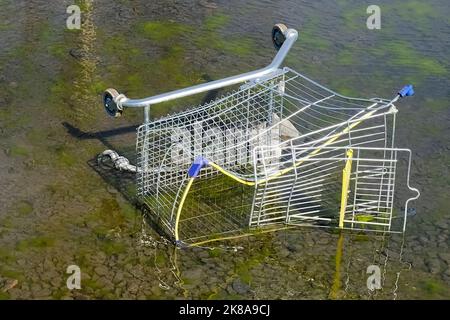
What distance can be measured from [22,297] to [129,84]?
5.12m

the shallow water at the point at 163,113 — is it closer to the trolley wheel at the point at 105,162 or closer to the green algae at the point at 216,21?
the green algae at the point at 216,21

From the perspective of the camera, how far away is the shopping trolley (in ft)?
28.3

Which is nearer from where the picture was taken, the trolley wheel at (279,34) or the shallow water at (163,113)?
the shallow water at (163,113)

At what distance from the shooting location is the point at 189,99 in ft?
38.0

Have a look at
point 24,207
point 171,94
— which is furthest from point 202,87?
point 24,207

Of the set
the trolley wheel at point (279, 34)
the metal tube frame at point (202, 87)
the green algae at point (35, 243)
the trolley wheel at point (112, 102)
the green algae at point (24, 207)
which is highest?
the trolley wheel at point (279, 34)

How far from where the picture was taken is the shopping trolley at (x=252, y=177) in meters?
8.64

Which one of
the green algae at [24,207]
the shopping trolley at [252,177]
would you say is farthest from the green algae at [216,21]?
the green algae at [24,207]

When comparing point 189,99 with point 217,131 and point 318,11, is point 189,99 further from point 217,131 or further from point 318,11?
point 318,11
